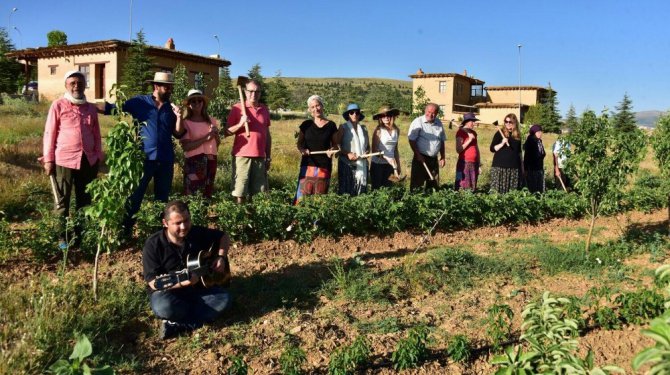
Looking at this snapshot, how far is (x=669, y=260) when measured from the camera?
17.5 feet

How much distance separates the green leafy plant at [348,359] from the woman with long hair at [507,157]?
15.3 feet

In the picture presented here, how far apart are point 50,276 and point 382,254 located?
304 centimetres

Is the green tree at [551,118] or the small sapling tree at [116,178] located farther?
the green tree at [551,118]

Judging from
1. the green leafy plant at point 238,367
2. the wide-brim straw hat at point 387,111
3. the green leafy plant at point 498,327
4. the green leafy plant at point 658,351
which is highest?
the wide-brim straw hat at point 387,111

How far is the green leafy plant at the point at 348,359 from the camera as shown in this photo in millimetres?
3162

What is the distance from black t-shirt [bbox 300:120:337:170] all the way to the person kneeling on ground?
7.32 feet

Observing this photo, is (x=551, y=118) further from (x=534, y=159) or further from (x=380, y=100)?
(x=534, y=159)

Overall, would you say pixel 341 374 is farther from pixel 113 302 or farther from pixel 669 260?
pixel 669 260

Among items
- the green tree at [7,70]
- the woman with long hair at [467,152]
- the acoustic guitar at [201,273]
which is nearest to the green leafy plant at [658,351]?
the acoustic guitar at [201,273]

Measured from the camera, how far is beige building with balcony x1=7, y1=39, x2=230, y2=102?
75.6ft

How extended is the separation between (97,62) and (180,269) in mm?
22746

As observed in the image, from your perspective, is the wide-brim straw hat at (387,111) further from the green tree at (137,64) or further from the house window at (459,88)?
the house window at (459,88)

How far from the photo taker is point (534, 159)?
314 inches

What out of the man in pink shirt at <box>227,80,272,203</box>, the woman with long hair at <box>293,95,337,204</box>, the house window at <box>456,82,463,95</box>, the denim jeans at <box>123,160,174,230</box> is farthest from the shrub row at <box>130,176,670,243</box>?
the house window at <box>456,82,463,95</box>
